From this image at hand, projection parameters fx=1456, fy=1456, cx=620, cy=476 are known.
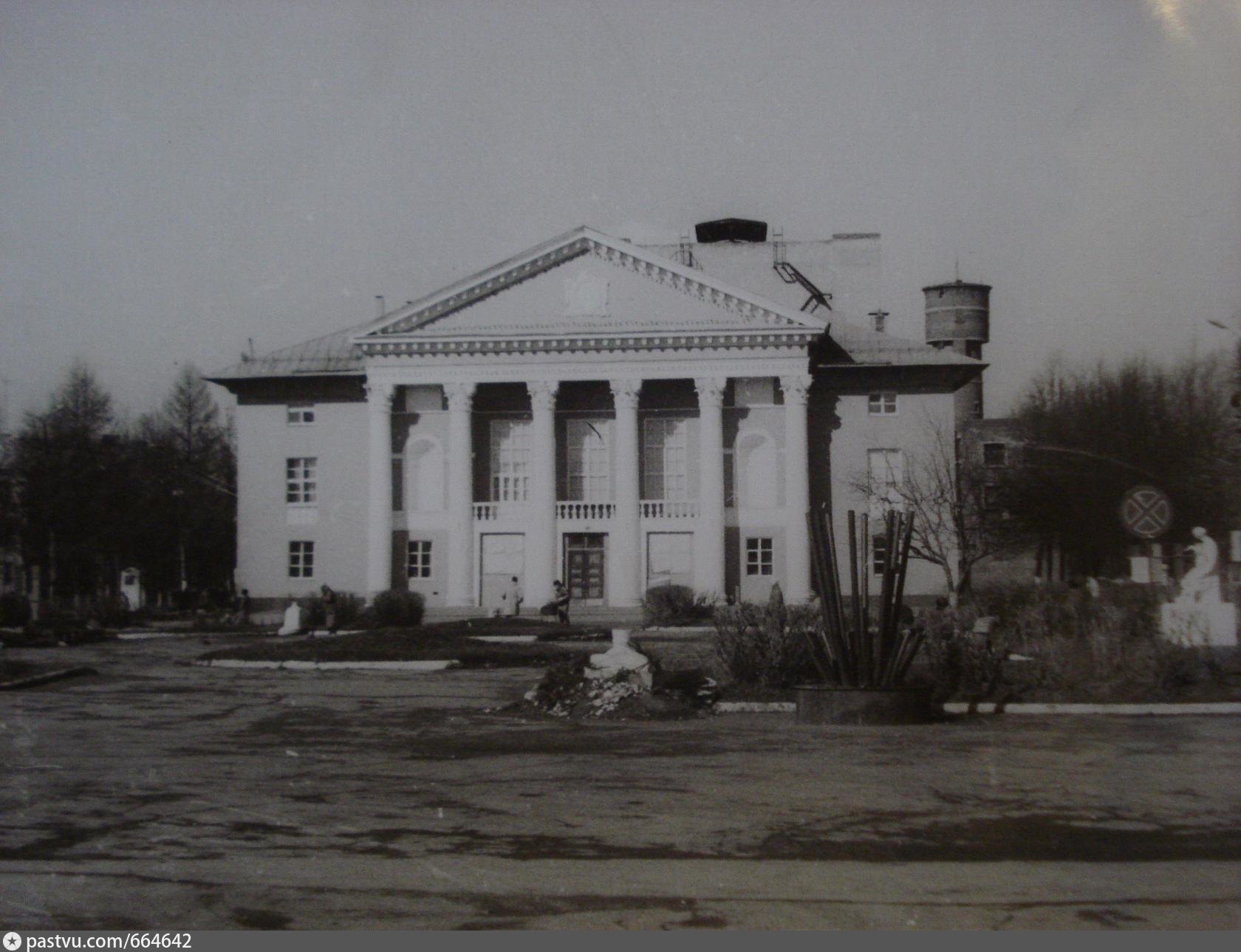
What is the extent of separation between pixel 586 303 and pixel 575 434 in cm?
A: 599

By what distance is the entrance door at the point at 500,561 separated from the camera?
2169 inches

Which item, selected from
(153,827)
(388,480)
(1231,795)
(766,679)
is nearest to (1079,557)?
(388,480)

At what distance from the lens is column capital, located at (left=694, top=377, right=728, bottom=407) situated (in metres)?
53.3

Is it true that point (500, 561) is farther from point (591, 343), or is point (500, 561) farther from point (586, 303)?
point (586, 303)

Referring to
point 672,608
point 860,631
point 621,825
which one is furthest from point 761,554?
point 621,825

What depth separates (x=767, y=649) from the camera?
Result: 2041 cm

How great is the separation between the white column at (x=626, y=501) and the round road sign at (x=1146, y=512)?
3416 cm

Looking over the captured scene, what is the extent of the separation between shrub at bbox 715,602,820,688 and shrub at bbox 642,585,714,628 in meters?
21.1

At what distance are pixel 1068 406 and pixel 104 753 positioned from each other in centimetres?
3211

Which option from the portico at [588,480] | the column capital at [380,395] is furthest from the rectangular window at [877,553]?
the column capital at [380,395]

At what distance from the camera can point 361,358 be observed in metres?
57.4

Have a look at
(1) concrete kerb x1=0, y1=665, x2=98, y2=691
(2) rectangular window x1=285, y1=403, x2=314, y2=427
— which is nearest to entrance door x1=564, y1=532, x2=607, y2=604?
(2) rectangular window x1=285, y1=403, x2=314, y2=427

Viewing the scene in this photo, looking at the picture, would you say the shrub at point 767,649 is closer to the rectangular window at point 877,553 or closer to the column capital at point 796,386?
the rectangular window at point 877,553

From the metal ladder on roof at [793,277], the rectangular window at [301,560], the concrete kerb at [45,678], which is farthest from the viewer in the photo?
the metal ladder on roof at [793,277]
